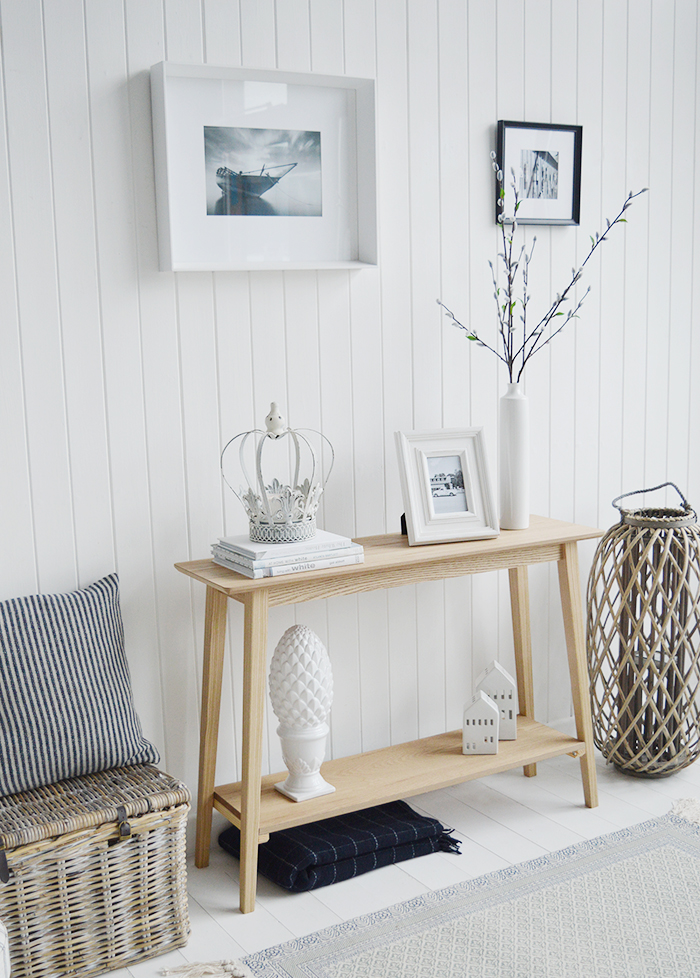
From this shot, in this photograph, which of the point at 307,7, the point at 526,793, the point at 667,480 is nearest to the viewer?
the point at 307,7

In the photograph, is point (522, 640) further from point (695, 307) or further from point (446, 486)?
point (695, 307)

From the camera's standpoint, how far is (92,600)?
88.7 inches

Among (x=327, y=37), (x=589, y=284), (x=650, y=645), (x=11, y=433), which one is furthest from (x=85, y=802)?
(x=589, y=284)

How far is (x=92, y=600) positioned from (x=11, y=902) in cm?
63

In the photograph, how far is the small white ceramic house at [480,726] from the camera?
8.57 feet

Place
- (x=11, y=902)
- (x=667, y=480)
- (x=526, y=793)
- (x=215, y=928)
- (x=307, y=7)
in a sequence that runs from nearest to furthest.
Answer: (x=11, y=902) < (x=215, y=928) < (x=307, y=7) < (x=526, y=793) < (x=667, y=480)

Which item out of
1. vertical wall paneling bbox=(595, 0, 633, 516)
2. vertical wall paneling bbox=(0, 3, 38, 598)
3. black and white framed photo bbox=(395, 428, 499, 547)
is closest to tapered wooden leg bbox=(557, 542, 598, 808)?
black and white framed photo bbox=(395, 428, 499, 547)

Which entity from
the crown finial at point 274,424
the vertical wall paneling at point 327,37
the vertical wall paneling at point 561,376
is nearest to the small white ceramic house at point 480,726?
the vertical wall paneling at point 561,376

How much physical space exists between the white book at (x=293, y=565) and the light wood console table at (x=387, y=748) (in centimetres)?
2

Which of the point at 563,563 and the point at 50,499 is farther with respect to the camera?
the point at 563,563

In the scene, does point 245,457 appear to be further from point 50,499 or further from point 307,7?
point 307,7

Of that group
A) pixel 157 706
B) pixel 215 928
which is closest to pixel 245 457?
pixel 157 706

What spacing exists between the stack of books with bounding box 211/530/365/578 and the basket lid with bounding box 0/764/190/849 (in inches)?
18.9

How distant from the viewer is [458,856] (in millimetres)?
2453
